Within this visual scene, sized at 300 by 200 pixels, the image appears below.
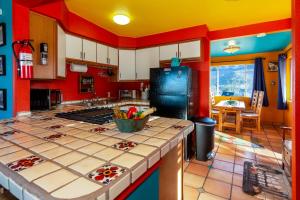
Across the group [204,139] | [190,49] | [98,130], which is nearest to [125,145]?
[98,130]

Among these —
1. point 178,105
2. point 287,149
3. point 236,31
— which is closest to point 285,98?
point 236,31

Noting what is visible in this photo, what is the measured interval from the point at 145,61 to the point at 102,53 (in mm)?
970

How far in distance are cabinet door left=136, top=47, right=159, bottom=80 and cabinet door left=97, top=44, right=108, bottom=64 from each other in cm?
76

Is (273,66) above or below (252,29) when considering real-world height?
below

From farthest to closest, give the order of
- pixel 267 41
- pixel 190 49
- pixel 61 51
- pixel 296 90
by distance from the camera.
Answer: pixel 267 41, pixel 190 49, pixel 61 51, pixel 296 90

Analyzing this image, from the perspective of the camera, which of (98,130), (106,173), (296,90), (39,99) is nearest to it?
(106,173)

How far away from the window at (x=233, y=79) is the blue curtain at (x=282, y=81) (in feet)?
3.24

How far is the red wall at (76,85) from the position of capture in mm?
2543

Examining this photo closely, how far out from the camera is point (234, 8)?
2.48 metres

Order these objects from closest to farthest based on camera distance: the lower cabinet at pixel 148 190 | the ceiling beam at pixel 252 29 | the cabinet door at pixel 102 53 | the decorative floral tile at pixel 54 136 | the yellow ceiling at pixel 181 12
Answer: the lower cabinet at pixel 148 190 < the decorative floral tile at pixel 54 136 < the yellow ceiling at pixel 181 12 < the ceiling beam at pixel 252 29 < the cabinet door at pixel 102 53

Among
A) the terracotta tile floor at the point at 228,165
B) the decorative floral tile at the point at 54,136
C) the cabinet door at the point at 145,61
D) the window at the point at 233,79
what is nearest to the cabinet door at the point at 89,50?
the cabinet door at the point at 145,61

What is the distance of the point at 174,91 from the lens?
282 cm

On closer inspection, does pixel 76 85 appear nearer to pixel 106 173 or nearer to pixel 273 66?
pixel 106 173

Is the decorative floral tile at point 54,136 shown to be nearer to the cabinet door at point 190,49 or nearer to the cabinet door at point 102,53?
the cabinet door at point 102,53
